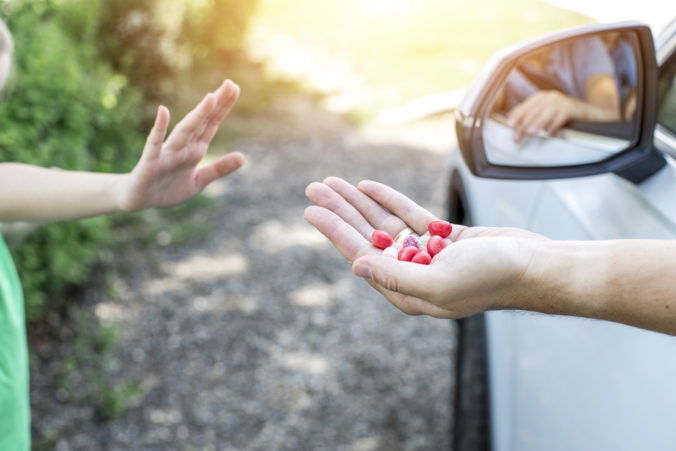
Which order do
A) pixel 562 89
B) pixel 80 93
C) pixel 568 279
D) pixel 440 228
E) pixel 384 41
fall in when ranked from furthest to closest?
pixel 384 41 → pixel 80 93 → pixel 562 89 → pixel 440 228 → pixel 568 279

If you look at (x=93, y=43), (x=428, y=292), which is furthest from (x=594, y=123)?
(x=93, y=43)

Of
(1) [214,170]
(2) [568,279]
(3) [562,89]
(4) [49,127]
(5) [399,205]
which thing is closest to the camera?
(2) [568,279]

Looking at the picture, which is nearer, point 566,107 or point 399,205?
point 399,205

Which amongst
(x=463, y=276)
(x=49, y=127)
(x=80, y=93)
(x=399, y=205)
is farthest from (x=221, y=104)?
(x=80, y=93)

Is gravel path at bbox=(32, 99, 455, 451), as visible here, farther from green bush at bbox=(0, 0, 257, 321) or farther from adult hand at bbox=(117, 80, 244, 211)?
adult hand at bbox=(117, 80, 244, 211)

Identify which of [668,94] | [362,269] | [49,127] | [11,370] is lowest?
→ [49,127]

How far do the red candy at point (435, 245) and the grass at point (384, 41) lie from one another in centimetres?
644

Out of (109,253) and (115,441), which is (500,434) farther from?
(109,253)

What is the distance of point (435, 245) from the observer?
1.46m

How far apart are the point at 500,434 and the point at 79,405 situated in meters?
2.31

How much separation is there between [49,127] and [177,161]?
8.34ft

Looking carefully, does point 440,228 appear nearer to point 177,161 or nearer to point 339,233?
point 339,233

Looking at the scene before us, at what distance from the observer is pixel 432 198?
20.4 feet

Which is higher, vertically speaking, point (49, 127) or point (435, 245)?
point (435, 245)
